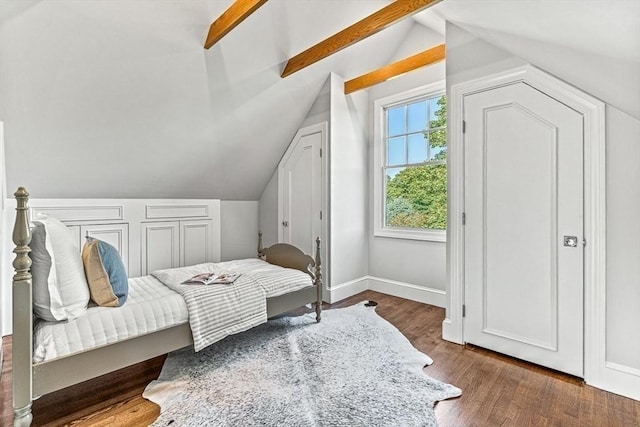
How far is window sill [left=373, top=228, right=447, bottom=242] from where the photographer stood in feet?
10.8

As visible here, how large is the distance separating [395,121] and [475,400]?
9.86 ft

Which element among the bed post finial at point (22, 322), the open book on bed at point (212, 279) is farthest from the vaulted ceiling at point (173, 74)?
the open book on bed at point (212, 279)

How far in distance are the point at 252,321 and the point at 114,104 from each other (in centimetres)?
201

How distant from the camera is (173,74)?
2387 mm

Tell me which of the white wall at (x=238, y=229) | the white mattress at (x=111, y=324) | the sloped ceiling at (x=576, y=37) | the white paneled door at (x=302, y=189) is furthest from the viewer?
the white wall at (x=238, y=229)

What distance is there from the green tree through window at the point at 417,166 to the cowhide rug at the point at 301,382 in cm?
148

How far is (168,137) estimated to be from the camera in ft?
9.20

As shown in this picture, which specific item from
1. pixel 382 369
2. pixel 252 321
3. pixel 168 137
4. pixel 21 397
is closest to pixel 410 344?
pixel 382 369

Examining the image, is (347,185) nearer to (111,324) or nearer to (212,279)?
(212,279)

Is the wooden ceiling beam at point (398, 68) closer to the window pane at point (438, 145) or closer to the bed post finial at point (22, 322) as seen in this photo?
the window pane at point (438, 145)

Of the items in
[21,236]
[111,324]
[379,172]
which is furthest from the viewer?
[379,172]

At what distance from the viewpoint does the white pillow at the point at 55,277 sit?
1515mm

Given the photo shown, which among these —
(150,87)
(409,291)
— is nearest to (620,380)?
(409,291)

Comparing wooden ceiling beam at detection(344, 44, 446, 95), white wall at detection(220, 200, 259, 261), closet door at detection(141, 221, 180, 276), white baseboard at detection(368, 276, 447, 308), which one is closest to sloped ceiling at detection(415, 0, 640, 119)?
wooden ceiling beam at detection(344, 44, 446, 95)
